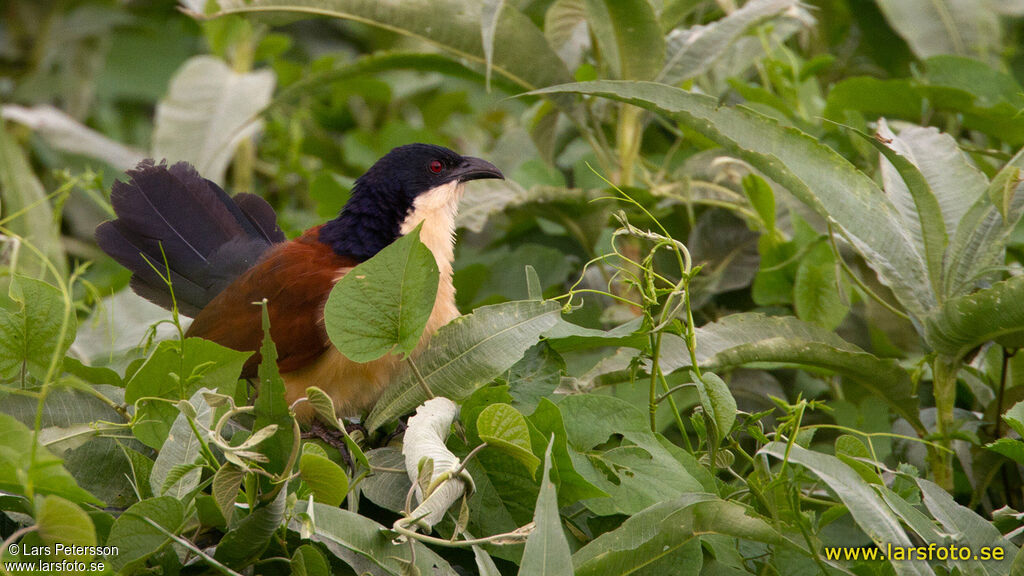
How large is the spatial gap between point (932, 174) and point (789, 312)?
55cm

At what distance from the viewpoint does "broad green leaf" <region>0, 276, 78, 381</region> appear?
1411 millimetres

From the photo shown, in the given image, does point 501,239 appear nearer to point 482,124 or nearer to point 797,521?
point 797,521

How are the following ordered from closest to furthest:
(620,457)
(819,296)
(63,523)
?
(63,523)
(620,457)
(819,296)

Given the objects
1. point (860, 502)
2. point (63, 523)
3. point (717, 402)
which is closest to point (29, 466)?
point (63, 523)

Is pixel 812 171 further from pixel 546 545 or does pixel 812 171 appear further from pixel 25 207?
pixel 25 207

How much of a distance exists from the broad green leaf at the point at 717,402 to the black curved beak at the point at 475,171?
1170 mm

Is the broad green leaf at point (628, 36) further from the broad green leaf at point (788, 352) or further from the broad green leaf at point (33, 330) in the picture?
the broad green leaf at point (33, 330)

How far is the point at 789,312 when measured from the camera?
2289mm

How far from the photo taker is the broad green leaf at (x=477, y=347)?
1437 mm

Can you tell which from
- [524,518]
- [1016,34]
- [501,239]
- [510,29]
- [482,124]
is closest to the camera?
[524,518]

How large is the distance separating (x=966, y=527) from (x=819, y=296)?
Result: 74 centimetres

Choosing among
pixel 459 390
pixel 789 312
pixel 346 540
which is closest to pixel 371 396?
pixel 459 390

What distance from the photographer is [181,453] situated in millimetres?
1352

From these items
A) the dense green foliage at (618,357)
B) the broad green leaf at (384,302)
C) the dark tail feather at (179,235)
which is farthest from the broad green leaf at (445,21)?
the broad green leaf at (384,302)
